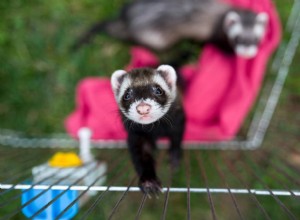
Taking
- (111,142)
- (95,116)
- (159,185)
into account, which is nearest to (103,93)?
(95,116)

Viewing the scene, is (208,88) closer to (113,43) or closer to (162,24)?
(162,24)

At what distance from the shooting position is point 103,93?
185 centimetres

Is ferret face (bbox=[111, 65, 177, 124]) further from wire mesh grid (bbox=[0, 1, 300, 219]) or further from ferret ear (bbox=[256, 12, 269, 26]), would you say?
ferret ear (bbox=[256, 12, 269, 26])

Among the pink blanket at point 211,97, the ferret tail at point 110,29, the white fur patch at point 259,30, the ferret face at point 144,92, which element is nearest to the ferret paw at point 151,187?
the ferret face at point 144,92

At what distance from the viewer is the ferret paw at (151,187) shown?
3.80 ft

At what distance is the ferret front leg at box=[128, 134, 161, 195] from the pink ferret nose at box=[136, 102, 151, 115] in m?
0.28

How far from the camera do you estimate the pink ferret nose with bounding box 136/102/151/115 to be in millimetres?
971

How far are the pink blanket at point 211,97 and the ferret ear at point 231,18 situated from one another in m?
0.14

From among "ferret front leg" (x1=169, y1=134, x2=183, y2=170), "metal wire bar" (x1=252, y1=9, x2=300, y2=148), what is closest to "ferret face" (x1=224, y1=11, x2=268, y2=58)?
"metal wire bar" (x1=252, y1=9, x2=300, y2=148)

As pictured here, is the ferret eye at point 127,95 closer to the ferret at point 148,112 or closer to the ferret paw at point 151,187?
the ferret at point 148,112

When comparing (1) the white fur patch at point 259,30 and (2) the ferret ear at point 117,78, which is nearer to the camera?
(2) the ferret ear at point 117,78

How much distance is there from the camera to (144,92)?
3.33 feet

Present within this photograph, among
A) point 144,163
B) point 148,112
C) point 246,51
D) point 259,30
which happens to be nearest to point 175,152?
point 144,163

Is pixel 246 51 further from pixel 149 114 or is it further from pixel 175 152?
pixel 149 114
